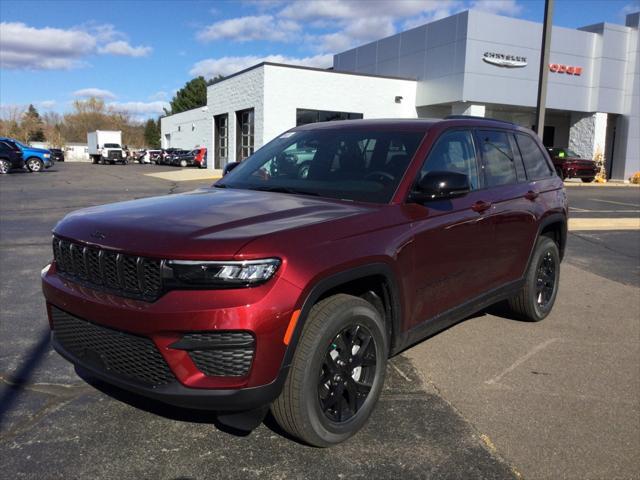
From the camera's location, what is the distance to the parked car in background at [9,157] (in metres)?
29.0

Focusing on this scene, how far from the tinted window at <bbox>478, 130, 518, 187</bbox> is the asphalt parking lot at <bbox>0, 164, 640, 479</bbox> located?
1.42 meters

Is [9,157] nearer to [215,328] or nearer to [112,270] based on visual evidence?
[112,270]

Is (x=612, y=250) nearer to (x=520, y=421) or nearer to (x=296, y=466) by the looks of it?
(x=520, y=421)

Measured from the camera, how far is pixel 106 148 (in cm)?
5538

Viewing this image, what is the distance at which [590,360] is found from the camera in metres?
4.50

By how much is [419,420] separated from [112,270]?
2.00 metres

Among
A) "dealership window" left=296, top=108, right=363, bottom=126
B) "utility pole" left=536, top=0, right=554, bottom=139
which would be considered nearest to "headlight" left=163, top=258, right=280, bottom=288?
"utility pole" left=536, top=0, right=554, bottom=139

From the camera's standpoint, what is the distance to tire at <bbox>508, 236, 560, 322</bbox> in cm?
513

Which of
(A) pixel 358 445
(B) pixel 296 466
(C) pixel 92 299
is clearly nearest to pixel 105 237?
(C) pixel 92 299

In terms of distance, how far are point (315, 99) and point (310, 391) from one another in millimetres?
26609

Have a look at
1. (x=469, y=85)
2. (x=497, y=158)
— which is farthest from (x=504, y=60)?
(x=497, y=158)

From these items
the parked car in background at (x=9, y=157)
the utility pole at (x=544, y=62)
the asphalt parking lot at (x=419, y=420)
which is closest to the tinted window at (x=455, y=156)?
the asphalt parking lot at (x=419, y=420)

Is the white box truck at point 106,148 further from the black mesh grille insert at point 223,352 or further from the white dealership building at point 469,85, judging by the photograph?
the black mesh grille insert at point 223,352

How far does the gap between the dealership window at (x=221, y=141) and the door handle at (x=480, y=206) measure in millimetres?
32505
